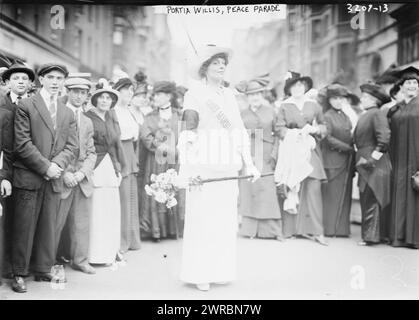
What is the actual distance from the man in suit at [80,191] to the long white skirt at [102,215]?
0.05 meters

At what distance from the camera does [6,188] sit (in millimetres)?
5324

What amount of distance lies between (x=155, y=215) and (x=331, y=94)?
2.10 metres

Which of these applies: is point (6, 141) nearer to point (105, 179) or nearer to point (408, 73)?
point (105, 179)

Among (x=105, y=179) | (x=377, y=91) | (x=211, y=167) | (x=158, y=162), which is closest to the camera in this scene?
(x=211, y=167)

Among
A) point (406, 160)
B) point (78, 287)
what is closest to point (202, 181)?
point (78, 287)

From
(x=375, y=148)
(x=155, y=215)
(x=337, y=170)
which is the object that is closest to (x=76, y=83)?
(x=155, y=215)

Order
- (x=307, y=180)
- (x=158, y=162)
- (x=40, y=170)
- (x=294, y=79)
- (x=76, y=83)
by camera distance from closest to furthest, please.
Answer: (x=40, y=170), (x=76, y=83), (x=158, y=162), (x=294, y=79), (x=307, y=180)

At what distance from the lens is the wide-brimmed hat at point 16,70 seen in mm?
5379

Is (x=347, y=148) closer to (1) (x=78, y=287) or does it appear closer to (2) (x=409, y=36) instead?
(2) (x=409, y=36)

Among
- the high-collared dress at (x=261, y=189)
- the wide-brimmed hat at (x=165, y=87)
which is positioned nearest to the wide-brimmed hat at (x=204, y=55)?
the wide-brimmed hat at (x=165, y=87)

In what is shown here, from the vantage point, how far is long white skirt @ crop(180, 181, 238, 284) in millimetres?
5371

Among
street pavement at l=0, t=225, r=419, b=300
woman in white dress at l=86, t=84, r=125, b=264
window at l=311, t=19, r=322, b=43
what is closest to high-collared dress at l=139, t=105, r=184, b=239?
street pavement at l=0, t=225, r=419, b=300

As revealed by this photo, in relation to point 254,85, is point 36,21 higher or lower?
higher

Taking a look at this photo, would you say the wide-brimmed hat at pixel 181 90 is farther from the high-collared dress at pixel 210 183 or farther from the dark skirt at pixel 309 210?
the dark skirt at pixel 309 210
